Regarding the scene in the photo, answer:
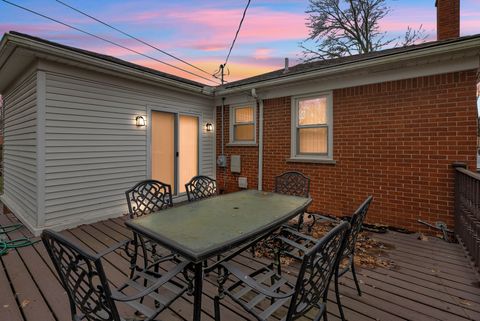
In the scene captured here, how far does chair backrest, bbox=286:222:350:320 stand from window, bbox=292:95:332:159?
3958 mm

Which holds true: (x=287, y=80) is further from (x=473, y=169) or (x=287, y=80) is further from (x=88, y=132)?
(x=88, y=132)

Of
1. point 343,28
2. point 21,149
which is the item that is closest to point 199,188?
point 21,149

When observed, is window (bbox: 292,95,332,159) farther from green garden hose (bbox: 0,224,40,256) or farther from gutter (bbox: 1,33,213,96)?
green garden hose (bbox: 0,224,40,256)

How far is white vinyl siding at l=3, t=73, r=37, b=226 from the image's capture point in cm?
431

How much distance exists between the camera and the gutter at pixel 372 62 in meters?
3.60

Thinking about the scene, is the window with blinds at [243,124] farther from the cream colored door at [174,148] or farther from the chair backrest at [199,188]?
the chair backrest at [199,188]

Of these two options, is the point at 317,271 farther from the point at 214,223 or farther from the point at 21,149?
the point at 21,149

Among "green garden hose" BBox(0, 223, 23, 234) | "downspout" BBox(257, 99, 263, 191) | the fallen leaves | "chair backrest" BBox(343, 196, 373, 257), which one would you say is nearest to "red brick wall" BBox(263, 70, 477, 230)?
the fallen leaves

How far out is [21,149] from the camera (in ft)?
16.7

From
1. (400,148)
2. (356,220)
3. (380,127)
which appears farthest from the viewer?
(380,127)

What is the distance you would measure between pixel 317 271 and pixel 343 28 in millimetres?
12357

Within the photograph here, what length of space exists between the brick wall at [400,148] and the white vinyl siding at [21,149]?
509 centimetres

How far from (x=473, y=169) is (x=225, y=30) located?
6602mm

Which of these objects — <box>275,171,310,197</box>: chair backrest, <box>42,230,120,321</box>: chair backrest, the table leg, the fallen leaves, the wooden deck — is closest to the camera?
<box>42,230,120,321</box>: chair backrest
